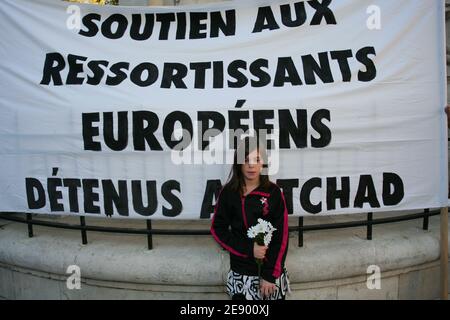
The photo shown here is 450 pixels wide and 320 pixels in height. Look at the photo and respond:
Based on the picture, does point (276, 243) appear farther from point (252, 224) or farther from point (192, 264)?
point (192, 264)

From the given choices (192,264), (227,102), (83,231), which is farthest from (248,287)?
(83,231)

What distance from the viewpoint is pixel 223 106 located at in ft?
8.68

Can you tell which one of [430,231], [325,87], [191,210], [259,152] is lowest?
[430,231]

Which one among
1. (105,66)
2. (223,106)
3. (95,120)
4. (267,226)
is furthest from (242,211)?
(105,66)

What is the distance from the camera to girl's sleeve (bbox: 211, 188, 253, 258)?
221cm

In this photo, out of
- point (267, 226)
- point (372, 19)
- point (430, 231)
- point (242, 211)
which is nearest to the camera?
point (267, 226)

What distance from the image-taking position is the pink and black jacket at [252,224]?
2.19m

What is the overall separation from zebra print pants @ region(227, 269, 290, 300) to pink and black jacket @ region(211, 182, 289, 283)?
41mm

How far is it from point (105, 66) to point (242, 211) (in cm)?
152

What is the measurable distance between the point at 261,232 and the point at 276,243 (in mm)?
224

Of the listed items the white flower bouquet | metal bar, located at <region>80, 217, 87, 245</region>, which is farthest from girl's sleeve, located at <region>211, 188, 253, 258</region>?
metal bar, located at <region>80, 217, 87, 245</region>

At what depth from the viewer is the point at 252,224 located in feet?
7.27

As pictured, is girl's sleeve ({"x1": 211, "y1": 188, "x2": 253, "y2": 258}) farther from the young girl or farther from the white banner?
the white banner

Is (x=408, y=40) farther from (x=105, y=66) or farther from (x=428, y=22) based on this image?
(x=105, y=66)
